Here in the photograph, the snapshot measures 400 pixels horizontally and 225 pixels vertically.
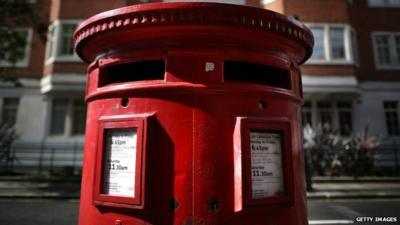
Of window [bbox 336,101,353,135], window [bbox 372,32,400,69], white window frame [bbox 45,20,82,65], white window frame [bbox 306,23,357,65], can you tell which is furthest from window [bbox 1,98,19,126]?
window [bbox 372,32,400,69]

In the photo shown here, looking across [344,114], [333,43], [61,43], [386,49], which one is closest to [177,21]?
[61,43]

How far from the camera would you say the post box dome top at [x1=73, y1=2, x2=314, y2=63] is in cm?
164

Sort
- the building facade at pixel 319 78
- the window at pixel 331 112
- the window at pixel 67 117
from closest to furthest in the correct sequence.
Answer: the building facade at pixel 319 78
the window at pixel 67 117
the window at pixel 331 112

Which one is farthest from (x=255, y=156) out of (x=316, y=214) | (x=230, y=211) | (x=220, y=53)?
(x=316, y=214)

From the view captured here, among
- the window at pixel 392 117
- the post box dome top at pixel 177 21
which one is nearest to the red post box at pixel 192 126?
the post box dome top at pixel 177 21

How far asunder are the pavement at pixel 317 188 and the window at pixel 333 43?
25.3 feet

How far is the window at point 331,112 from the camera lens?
16766 mm

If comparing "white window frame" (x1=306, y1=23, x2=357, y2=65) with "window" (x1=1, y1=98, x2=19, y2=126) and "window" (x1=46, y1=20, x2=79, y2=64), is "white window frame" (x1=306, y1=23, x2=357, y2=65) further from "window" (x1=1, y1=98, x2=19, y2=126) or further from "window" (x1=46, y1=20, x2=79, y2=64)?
"window" (x1=1, y1=98, x2=19, y2=126)

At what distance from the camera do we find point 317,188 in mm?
9172

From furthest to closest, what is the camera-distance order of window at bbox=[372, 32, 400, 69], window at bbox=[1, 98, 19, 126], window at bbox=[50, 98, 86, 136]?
window at bbox=[372, 32, 400, 69] → window at bbox=[1, 98, 19, 126] → window at bbox=[50, 98, 86, 136]

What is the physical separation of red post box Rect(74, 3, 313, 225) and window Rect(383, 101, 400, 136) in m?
18.0

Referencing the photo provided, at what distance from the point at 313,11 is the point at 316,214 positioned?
497 inches

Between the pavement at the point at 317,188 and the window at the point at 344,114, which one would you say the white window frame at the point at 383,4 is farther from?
the pavement at the point at 317,188

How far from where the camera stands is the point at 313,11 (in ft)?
53.0
